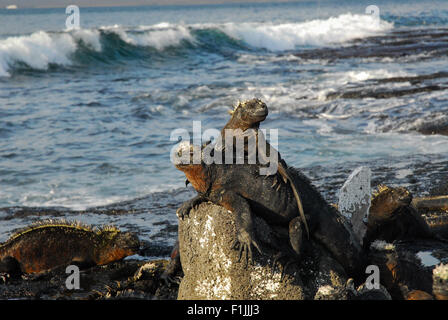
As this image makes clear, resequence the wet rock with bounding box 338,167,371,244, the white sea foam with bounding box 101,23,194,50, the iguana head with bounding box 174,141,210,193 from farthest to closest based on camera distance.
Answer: the white sea foam with bounding box 101,23,194,50, the wet rock with bounding box 338,167,371,244, the iguana head with bounding box 174,141,210,193

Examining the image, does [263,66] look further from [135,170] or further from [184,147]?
[184,147]

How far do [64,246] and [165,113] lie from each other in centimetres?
1155

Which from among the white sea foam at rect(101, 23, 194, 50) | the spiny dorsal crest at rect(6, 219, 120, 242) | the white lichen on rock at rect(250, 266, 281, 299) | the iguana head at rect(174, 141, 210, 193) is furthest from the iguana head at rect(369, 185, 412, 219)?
the white sea foam at rect(101, 23, 194, 50)

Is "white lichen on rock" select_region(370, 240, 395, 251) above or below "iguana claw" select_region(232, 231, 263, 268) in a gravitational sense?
below

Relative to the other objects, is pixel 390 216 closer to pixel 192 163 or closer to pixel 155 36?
pixel 192 163

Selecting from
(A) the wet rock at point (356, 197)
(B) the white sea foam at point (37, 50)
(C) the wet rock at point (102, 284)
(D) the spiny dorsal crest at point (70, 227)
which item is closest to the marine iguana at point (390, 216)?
(A) the wet rock at point (356, 197)

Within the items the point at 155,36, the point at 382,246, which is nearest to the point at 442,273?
the point at 382,246

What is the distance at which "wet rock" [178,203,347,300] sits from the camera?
12.5 ft

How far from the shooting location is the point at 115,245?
5730 mm

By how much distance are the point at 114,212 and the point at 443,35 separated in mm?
34138

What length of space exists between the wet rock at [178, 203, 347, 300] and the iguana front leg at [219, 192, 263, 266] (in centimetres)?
7

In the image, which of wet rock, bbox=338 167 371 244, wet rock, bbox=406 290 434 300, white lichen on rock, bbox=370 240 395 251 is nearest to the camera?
wet rock, bbox=406 290 434 300

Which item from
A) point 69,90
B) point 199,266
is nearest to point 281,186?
point 199,266

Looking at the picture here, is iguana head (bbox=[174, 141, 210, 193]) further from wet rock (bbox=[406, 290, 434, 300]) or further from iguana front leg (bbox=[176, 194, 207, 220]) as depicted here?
wet rock (bbox=[406, 290, 434, 300])
